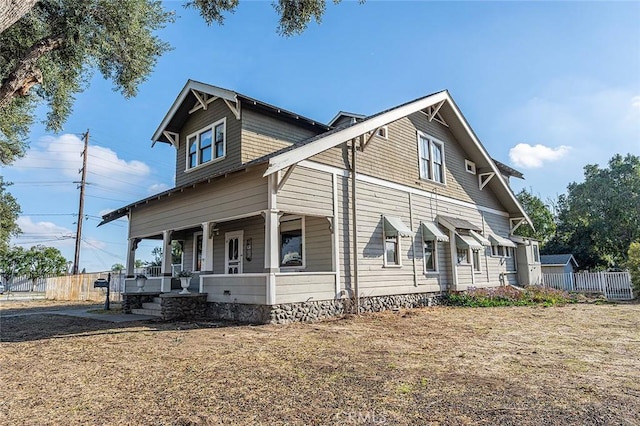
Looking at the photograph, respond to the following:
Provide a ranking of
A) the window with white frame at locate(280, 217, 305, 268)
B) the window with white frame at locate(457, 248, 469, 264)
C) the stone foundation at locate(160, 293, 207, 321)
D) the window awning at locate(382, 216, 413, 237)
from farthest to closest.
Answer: the window with white frame at locate(457, 248, 469, 264), the window awning at locate(382, 216, 413, 237), the window with white frame at locate(280, 217, 305, 268), the stone foundation at locate(160, 293, 207, 321)

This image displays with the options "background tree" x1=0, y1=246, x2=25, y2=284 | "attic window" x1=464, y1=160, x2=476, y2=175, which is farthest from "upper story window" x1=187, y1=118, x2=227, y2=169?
"background tree" x1=0, y1=246, x2=25, y2=284

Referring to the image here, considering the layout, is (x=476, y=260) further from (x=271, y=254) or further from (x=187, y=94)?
(x=187, y=94)

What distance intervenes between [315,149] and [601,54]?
9335 millimetres

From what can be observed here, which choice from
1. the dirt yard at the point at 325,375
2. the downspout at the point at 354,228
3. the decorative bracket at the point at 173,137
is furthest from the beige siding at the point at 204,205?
the dirt yard at the point at 325,375

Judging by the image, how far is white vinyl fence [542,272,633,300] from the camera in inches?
685

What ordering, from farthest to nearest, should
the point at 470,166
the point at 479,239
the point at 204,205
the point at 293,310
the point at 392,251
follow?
the point at 470,166
the point at 479,239
the point at 392,251
the point at 204,205
the point at 293,310

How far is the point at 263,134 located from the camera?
1266 cm

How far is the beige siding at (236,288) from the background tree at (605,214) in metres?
30.8

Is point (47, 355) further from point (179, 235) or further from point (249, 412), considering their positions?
point (179, 235)

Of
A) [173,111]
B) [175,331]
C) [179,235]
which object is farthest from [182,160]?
[175,331]

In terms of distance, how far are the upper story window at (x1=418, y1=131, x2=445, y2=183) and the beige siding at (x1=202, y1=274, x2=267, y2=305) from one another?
8192 mm

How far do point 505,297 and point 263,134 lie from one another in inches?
444

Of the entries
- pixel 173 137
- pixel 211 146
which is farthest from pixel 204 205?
pixel 173 137

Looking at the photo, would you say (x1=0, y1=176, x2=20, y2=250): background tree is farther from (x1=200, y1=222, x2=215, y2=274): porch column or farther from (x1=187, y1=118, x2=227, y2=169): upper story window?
(x1=200, y1=222, x2=215, y2=274): porch column
